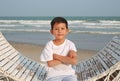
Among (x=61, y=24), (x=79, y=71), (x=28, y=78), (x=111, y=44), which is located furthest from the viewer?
(x=111, y=44)

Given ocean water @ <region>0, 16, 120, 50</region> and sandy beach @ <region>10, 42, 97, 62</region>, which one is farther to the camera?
ocean water @ <region>0, 16, 120, 50</region>

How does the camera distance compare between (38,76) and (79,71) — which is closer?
(38,76)

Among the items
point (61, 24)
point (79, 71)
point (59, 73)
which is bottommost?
point (79, 71)

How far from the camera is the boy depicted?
157 inches

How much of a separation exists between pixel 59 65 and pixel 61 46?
9.2 inches

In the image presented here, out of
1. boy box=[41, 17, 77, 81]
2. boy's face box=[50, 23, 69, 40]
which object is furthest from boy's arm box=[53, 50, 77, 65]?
boy's face box=[50, 23, 69, 40]

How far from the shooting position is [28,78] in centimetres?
573

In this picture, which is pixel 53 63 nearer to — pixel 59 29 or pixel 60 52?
pixel 60 52

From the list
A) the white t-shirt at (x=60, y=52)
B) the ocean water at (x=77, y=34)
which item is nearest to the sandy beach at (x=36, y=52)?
the ocean water at (x=77, y=34)

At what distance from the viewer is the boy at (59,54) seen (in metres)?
4.00

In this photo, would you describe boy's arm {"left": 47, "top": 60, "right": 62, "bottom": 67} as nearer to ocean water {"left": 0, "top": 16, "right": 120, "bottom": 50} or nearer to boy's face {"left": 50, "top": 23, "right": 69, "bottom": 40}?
boy's face {"left": 50, "top": 23, "right": 69, "bottom": 40}

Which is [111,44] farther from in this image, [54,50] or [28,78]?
[54,50]

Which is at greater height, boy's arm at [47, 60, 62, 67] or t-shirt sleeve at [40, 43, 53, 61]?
t-shirt sleeve at [40, 43, 53, 61]

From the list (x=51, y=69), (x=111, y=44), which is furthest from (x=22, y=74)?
(x=111, y=44)
